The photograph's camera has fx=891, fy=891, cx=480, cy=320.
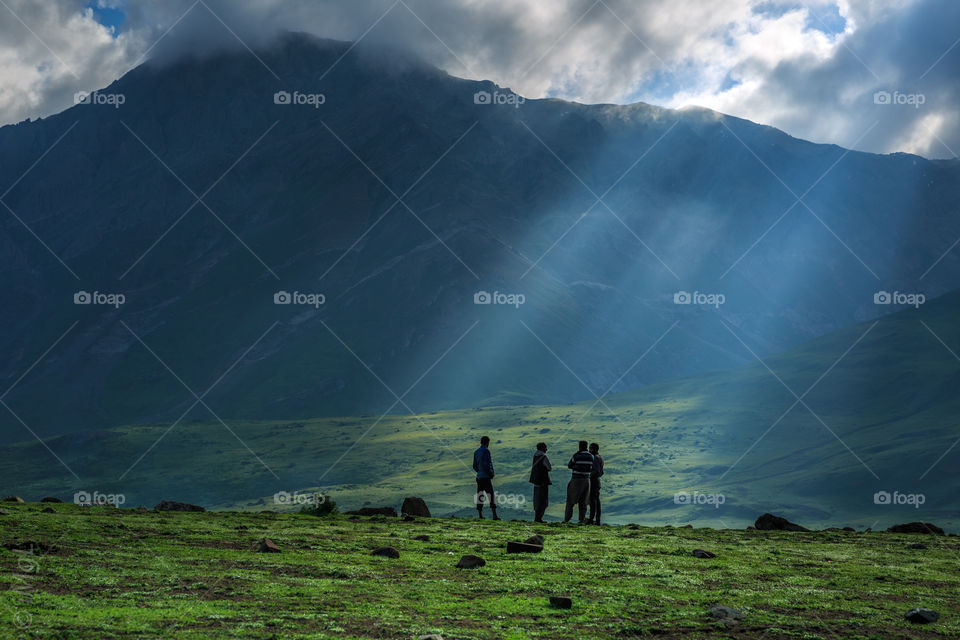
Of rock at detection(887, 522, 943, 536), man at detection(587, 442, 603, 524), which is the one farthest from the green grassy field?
rock at detection(887, 522, 943, 536)

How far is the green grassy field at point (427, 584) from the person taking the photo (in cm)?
1661

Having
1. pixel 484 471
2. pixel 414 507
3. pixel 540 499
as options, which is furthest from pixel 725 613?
pixel 414 507

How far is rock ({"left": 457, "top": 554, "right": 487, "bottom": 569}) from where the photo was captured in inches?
938

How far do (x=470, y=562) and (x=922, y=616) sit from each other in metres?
10.9

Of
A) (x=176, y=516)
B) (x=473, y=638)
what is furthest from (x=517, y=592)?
(x=176, y=516)

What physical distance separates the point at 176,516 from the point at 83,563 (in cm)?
1370

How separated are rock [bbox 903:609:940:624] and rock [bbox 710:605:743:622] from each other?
3.68 metres

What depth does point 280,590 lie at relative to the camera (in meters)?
19.6

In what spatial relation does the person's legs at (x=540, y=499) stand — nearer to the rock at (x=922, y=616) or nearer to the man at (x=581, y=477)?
the man at (x=581, y=477)

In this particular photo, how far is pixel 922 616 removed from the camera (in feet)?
61.8

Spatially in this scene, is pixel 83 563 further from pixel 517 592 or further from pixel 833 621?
pixel 833 621

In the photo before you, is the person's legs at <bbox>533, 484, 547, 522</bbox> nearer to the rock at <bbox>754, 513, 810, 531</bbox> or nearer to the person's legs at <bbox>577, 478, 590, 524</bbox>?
the person's legs at <bbox>577, 478, 590, 524</bbox>

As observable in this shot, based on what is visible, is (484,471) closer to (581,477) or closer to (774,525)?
(581,477)

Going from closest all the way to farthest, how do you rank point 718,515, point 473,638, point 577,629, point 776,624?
point 473,638 < point 577,629 < point 776,624 < point 718,515
